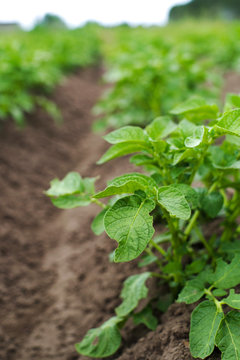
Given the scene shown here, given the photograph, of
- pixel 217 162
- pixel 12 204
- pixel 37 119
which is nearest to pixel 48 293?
pixel 12 204

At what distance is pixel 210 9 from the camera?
1019 inches

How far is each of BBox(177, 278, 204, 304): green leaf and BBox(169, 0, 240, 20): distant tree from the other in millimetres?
22951

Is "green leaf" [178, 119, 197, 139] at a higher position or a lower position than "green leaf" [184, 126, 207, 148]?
higher

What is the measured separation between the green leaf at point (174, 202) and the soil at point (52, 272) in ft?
1.87

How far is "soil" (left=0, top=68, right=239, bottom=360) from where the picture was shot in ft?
5.31

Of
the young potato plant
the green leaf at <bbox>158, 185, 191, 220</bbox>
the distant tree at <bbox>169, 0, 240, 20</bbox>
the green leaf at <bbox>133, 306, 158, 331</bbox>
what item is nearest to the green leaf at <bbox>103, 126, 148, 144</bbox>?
the young potato plant

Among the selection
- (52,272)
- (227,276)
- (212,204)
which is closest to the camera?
(227,276)

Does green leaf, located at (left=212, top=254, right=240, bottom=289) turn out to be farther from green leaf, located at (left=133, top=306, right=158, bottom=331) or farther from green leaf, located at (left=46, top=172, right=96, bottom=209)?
green leaf, located at (left=46, top=172, right=96, bottom=209)

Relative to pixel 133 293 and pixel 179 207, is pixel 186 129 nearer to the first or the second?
pixel 179 207

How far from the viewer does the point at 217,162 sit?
1.42 m

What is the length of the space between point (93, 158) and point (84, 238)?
167 centimetres

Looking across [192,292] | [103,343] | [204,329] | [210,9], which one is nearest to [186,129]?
[192,292]

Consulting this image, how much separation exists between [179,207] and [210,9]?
28.8 m

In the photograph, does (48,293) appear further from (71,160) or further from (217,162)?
(71,160)
